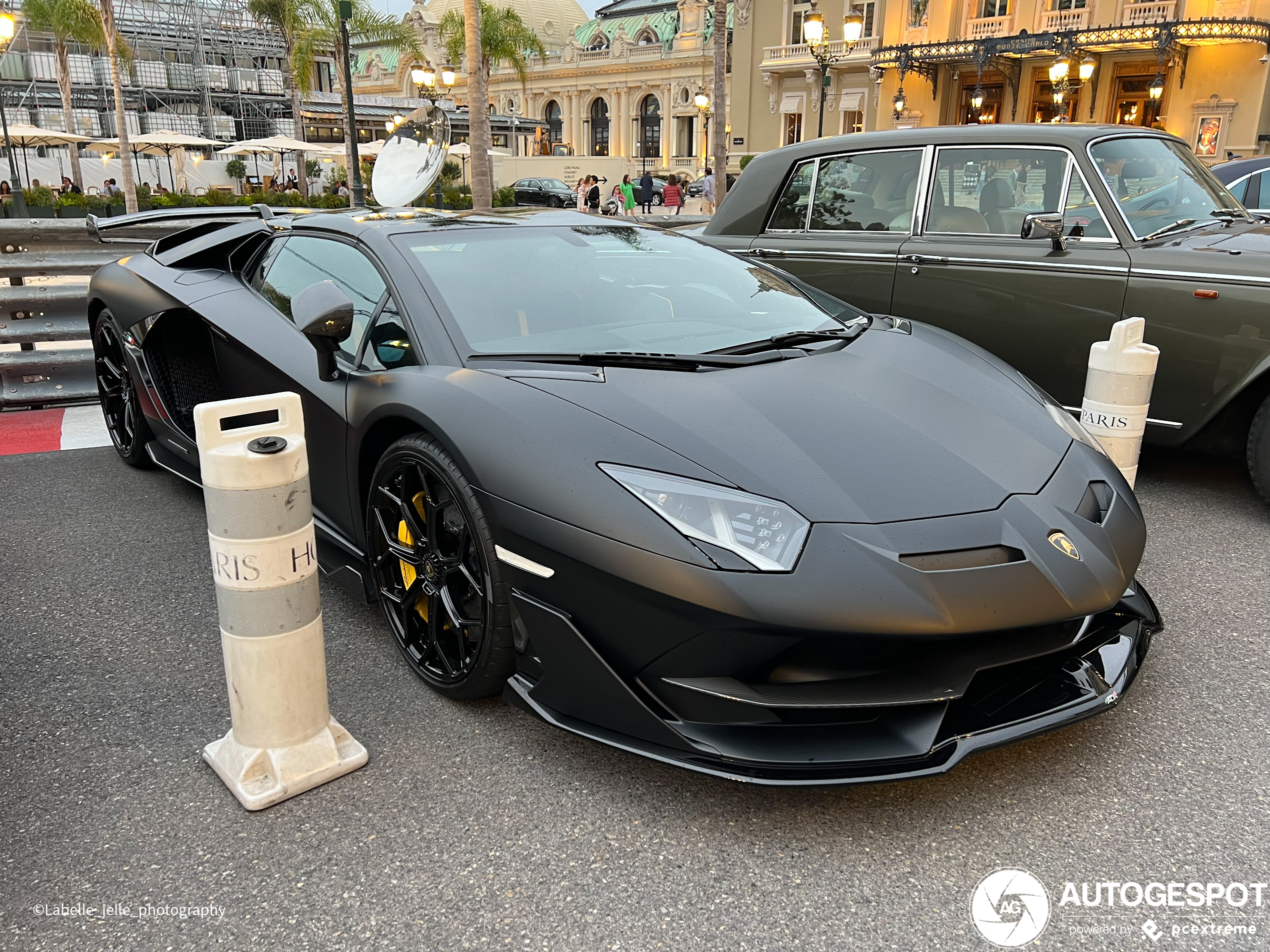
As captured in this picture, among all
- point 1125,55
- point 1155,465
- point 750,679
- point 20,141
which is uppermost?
point 1125,55

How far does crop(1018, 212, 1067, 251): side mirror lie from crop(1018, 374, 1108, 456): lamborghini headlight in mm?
1697

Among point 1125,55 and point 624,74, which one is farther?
point 624,74

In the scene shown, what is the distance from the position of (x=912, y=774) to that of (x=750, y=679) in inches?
14.5

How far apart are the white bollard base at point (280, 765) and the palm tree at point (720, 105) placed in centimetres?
2451

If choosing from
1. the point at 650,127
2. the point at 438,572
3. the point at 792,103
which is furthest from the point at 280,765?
the point at 650,127

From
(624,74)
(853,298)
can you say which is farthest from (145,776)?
(624,74)

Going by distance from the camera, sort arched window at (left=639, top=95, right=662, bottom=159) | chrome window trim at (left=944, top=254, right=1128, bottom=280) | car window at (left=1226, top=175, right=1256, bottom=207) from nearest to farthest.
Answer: chrome window trim at (left=944, top=254, right=1128, bottom=280), car window at (left=1226, top=175, right=1256, bottom=207), arched window at (left=639, top=95, right=662, bottom=159)

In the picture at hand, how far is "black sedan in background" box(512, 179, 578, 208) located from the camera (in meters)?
38.8

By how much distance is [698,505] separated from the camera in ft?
6.97

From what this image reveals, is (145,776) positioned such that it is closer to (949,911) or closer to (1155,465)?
(949,911)

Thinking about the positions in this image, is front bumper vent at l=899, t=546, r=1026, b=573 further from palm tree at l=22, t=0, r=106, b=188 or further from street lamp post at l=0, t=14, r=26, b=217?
palm tree at l=22, t=0, r=106, b=188

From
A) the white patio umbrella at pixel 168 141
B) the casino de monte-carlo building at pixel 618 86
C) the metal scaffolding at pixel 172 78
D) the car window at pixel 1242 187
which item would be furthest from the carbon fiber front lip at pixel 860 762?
the casino de monte-carlo building at pixel 618 86

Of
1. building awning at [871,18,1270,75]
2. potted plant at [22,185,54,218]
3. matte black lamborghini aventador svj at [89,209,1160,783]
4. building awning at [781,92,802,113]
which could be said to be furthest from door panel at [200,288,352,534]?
building awning at [781,92,802,113]

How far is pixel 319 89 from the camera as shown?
67.9 m
